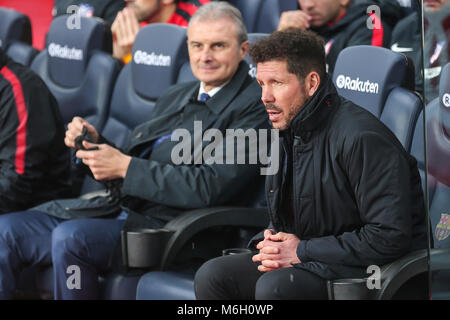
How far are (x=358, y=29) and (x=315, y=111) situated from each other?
1.43m

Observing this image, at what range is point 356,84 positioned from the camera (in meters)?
2.46

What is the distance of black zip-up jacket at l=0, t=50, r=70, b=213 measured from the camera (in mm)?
2871

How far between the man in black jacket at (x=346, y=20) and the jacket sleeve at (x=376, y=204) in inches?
52.2

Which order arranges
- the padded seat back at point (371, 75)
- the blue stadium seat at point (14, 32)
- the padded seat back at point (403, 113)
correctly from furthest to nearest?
the blue stadium seat at point (14, 32) → the padded seat back at point (371, 75) → the padded seat back at point (403, 113)

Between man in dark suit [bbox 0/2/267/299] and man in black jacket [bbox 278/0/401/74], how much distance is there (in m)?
0.64

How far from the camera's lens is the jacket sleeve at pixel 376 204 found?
1.84 meters

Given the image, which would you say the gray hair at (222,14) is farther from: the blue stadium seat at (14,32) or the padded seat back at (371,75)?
the blue stadium seat at (14,32)

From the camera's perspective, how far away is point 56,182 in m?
3.05

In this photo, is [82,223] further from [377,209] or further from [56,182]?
[377,209]

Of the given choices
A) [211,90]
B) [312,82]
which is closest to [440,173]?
[312,82]

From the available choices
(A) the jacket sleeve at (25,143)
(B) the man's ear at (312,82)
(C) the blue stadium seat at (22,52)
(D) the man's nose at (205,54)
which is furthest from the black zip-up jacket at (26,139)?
(B) the man's ear at (312,82)

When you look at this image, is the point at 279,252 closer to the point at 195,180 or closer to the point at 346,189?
the point at 346,189
